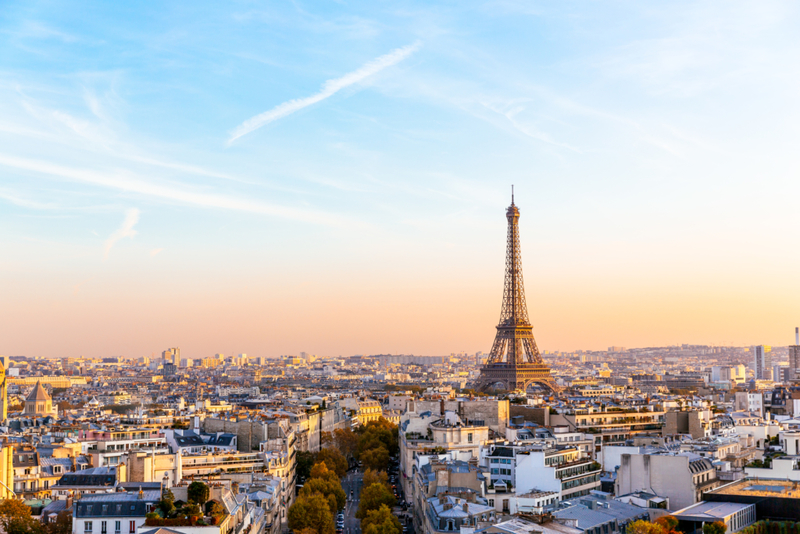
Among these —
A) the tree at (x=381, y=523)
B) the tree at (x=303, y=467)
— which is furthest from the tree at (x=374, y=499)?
the tree at (x=303, y=467)

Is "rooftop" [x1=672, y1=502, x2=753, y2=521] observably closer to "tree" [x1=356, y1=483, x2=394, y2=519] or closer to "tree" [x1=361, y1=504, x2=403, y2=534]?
"tree" [x1=361, y1=504, x2=403, y2=534]

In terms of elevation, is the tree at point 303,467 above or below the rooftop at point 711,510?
below

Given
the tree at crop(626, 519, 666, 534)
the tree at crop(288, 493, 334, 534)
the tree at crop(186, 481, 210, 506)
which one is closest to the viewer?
the tree at crop(626, 519, 666, 534)

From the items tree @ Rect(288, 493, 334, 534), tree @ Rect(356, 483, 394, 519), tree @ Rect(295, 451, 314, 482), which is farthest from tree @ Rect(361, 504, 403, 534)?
tree @ Rect(295, 451, 314, 482)

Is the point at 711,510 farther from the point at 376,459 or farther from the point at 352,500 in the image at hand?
the point at 376,459

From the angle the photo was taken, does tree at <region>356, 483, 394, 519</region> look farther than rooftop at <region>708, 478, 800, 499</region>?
Yes

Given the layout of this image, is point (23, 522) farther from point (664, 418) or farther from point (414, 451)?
point (664, 418)

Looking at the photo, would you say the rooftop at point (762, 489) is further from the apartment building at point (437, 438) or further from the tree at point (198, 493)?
the tree at point (198, 493)
